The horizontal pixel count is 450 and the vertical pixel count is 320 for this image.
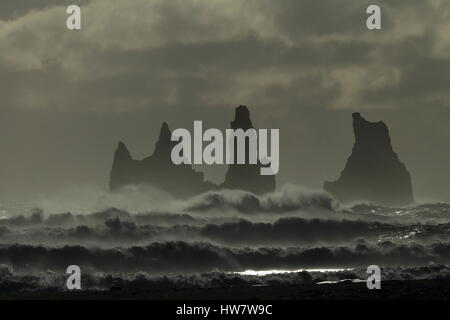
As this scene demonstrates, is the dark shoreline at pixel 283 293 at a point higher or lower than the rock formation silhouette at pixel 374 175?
lower

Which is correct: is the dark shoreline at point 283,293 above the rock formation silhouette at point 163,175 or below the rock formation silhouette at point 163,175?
below

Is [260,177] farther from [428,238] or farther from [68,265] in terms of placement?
[68,265]

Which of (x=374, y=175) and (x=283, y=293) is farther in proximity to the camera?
(x=374, y=175)

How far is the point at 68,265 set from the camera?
4488 centimetres

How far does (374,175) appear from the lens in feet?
396

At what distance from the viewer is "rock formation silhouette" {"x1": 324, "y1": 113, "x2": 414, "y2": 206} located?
390ft

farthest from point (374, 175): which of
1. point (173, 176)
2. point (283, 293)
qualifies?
point (283, 293)

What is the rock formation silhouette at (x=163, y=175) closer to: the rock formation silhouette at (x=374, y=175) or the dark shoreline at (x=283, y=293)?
the rock formation silhouette at (x=374, y=175)

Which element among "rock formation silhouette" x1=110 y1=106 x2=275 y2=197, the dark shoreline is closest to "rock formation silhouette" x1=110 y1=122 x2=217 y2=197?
"rock formation silhouette" x1=110 y1=106 x2=275 y2=197

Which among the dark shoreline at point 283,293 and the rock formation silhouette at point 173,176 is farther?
the rock formation silhouette at point 173,176

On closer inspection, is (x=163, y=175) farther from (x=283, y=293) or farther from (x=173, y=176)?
(x=283, y=293)

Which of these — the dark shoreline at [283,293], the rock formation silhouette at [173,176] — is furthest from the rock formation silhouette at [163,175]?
the dark shoreline at [283,293]

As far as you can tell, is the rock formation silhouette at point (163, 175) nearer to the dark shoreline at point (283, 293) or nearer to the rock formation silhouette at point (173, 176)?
the rock formation silhouette at point (173, 176)

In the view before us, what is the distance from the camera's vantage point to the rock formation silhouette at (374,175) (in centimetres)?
11888
